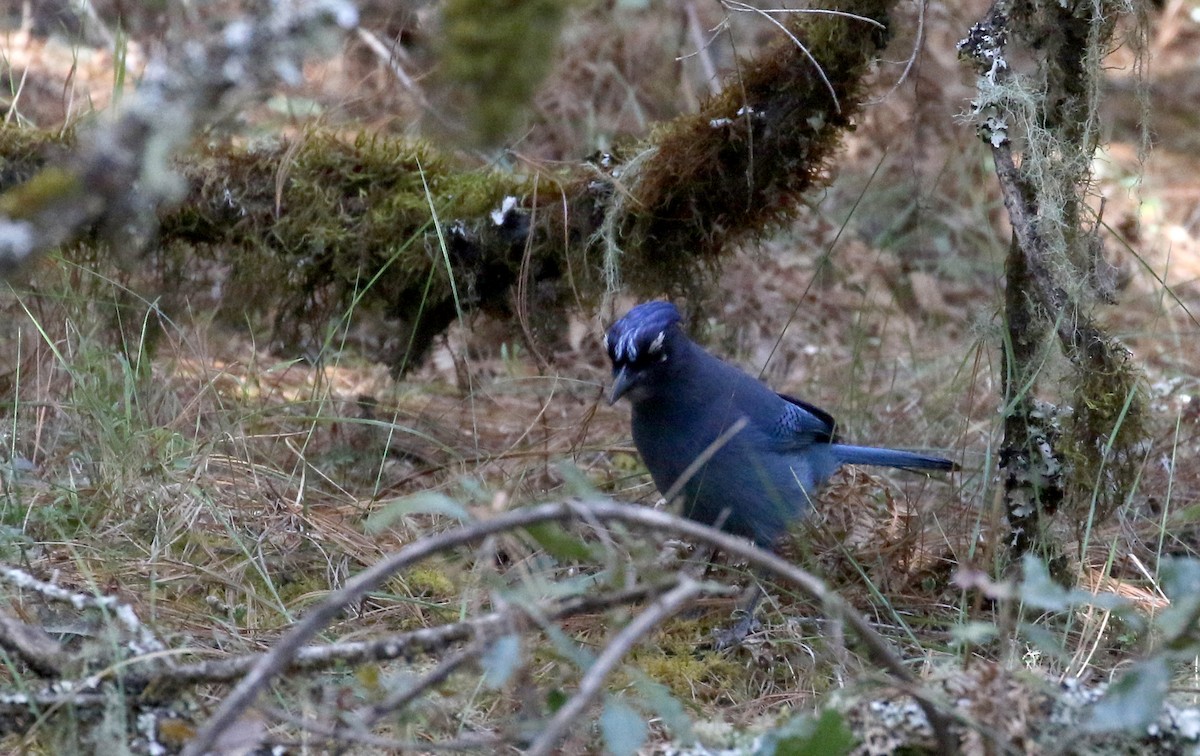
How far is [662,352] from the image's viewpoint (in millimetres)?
3650

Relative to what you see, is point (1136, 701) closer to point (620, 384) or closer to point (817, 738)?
point (817, 738)

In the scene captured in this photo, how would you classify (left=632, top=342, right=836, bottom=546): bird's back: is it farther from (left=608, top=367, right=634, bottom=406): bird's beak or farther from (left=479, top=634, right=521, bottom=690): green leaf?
(left=479, top=634, right=521, bottom=690): green leaf

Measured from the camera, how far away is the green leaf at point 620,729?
1.81 m

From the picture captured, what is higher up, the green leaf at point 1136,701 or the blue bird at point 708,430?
the green leaf at point 1136,701

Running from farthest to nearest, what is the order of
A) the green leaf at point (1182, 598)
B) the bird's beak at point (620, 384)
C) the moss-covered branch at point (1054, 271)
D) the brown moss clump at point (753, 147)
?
1. the brown moss clump at point (753, 147)
2. the bird's beak at point (620, 384)
3. the moss-covered branch at point (1054, 271)
4. the green leaf at point (1182, 598)

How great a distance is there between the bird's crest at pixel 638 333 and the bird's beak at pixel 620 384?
3cm

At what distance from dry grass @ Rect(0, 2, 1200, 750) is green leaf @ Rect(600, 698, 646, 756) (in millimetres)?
128

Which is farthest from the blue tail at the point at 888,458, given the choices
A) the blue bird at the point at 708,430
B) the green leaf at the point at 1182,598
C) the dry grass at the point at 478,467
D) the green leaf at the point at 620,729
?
the green leaf at the point at 620,729

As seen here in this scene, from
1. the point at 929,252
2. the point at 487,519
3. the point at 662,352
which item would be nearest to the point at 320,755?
the point at 487,519

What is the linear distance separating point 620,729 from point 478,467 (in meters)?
2.19

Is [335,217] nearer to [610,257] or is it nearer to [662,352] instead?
[610,257]

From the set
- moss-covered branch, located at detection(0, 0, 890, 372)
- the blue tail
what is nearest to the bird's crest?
moss-covered branch, located at detection(0, 0, 890, 372)

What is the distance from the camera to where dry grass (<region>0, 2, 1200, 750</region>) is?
2979 mm

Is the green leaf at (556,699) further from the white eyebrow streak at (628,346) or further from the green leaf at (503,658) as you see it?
the white eyebrow streak at (628,346)
